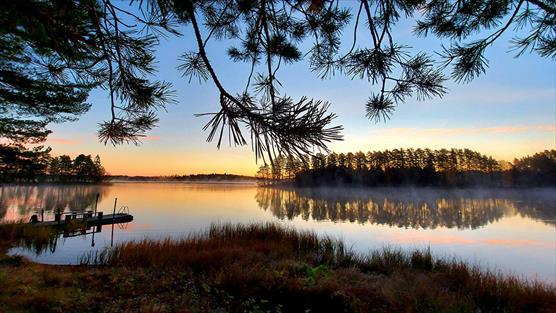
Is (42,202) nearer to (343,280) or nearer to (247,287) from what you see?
(247,287)

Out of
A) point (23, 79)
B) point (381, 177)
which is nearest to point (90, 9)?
point (23, 79)

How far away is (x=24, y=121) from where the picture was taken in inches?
499

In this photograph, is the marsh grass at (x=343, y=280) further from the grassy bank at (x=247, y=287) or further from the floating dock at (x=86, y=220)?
the floating dock at (x=86, y=220)

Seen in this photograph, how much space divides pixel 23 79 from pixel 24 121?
590 cm

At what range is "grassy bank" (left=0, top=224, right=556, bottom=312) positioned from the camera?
202 inches

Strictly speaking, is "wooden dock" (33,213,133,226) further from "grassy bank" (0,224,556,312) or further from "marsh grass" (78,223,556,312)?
"marsh grass" (78,223,556,312)

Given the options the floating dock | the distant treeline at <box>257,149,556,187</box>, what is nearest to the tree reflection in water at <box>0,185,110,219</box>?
the floating dock

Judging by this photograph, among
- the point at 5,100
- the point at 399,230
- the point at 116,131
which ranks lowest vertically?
the point at 399,230

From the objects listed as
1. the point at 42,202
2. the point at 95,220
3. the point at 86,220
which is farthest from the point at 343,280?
the point at 42,202

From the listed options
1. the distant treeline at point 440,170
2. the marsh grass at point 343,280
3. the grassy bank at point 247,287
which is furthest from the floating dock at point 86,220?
the distant treeline at point 440,170

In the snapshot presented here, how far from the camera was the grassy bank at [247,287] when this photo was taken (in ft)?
16.8

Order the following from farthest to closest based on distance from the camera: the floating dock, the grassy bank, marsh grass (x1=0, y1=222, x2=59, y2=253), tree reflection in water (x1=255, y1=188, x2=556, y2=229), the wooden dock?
tree reflection in water (x1=255, y1=188, x2=556, y2=229), the wooden dock, the floating dock, marsh grass (x1=0, y1=222, x2=59, y2=253), the grassy bank

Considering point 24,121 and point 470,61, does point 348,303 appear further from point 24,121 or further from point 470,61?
point 24,121

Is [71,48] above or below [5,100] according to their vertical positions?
below
